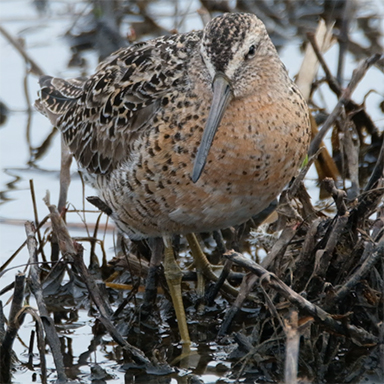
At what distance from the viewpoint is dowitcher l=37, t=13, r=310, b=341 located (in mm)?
3680

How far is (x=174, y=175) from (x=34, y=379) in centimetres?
112

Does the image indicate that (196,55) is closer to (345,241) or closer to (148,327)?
(345,241)

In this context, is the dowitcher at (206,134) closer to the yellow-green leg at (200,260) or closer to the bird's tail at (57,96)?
the yellow-green leg at (200,260)

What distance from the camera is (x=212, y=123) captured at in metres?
3.61

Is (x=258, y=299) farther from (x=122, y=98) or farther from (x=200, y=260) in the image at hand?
(x=122, y=98)

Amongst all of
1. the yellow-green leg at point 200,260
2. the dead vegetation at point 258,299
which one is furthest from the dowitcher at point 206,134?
the yellow-green leg at point 200,260

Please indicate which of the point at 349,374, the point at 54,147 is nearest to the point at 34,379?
the point at 349,374

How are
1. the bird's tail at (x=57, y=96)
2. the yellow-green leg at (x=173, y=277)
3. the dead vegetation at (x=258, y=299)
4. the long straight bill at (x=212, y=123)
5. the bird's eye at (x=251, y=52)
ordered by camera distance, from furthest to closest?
the bird's tail at (x=57, y=96)
the yellow-green leg at (x=173, y=277)
the bird's eye at (x=251, y=52)
the long straight bill at (x=212, y=123)
the dead vegetation at (x=258, y=299)

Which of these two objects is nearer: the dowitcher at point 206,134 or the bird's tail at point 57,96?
the dowitcher at point 206,134

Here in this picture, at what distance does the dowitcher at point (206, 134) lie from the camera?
3680mm

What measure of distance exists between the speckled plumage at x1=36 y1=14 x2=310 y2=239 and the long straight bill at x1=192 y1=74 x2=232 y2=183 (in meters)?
0.05

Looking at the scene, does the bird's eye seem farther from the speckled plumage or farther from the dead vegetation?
the dead vegetation

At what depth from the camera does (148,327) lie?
428cm

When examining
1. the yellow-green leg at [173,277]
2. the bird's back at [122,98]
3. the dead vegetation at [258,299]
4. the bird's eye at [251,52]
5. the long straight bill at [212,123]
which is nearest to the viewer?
the dead vegetation at [258,299]
